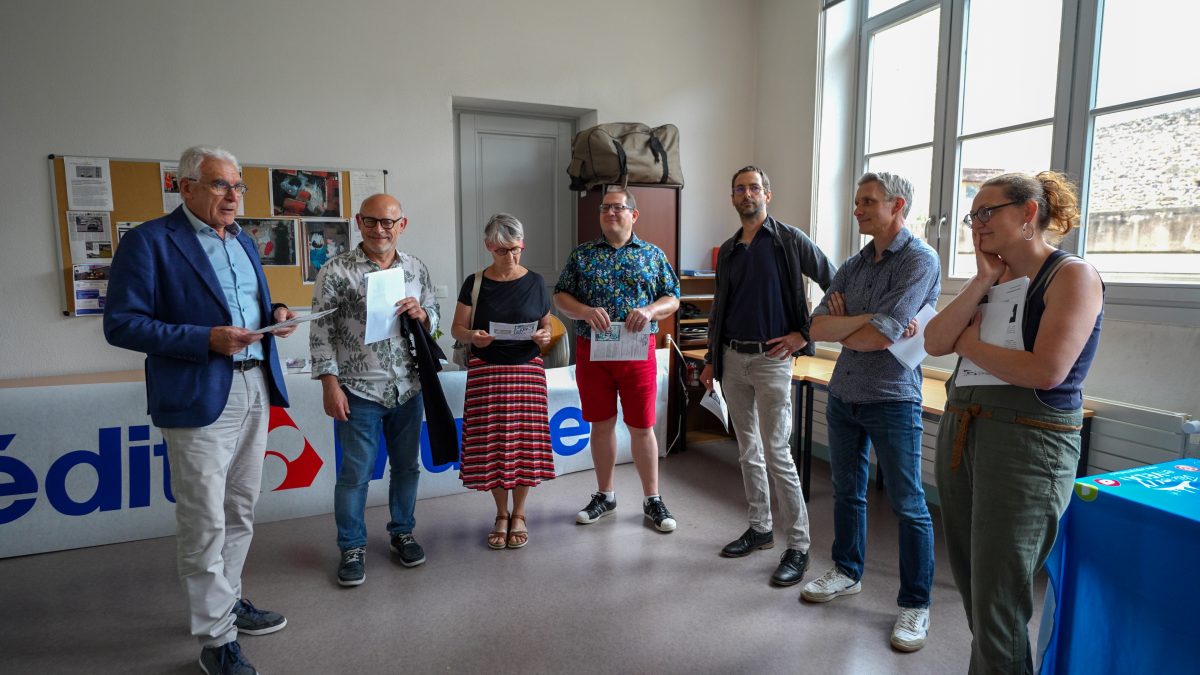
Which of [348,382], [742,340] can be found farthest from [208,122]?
[742,340]

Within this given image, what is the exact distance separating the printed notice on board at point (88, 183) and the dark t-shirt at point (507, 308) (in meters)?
2.31

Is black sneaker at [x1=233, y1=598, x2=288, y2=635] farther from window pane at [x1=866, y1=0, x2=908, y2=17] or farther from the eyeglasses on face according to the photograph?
window pane at [x1=866, y1=0, x2=908, y2=17]

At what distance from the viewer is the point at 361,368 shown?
2.59 metres

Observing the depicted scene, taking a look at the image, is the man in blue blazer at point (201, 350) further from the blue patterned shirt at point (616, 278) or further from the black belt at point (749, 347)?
the black belt at point (749, 347)

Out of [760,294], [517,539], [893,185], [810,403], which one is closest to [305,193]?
[517,539]

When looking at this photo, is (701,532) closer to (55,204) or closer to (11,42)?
(55,204)

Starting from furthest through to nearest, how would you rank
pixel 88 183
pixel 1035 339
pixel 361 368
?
pixel 88 183 < pixel 361 368 < pixel 1035 339

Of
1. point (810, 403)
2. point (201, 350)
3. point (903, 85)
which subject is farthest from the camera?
point (903, 85)

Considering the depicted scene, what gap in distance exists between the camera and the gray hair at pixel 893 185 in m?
2.13

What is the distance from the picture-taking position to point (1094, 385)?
2.98 metres

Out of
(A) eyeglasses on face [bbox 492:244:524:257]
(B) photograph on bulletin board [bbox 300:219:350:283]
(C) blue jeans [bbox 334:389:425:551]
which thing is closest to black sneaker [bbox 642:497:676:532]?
(C) blue jeans [bbox 334:389:425:551]

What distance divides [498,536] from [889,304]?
197 centimetres

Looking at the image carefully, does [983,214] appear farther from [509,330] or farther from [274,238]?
[274,238]

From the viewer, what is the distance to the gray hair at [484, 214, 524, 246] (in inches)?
112
